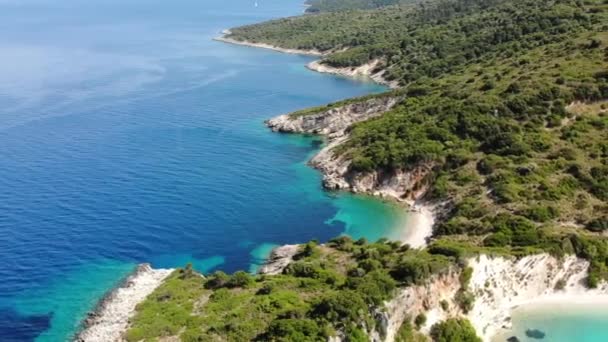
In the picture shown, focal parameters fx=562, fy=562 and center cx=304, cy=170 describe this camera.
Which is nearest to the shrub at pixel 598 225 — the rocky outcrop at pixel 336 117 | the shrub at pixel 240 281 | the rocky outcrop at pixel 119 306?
the shrub at pixel 240 281

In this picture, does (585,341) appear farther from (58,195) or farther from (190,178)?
(58,195)

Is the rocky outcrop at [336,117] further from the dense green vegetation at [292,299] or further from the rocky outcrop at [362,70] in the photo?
the dense green vegetation at [292,299]

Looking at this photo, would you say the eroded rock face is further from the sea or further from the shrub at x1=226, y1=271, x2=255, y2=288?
the shrub at x1=226, y1=271, x2=255, y2=288

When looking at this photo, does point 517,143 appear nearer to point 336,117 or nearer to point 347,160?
point 347,160

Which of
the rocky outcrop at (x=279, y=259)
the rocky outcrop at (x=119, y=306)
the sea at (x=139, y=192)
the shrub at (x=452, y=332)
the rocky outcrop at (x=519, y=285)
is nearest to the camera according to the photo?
the shrub at (x=452, y=332)

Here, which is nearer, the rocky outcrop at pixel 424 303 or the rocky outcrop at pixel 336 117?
the rocky outcrop at pixel 424 303

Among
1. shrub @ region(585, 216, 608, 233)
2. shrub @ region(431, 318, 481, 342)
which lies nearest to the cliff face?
shrub @ region(585, 216, 608, 233)
